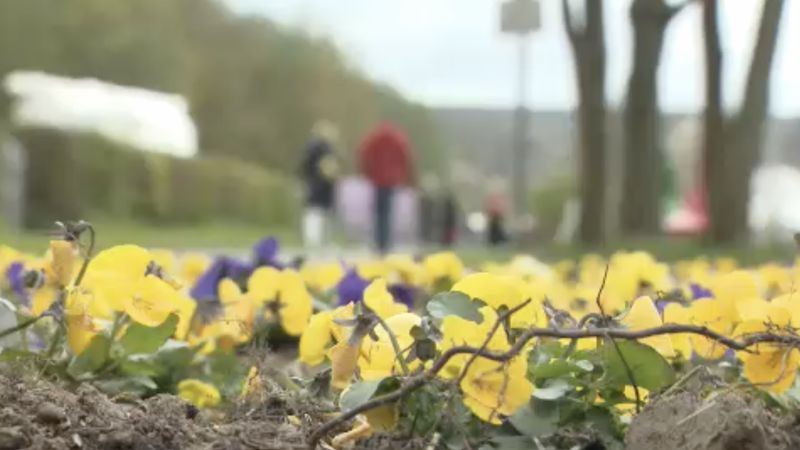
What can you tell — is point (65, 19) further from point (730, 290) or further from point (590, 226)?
point (730, 290)

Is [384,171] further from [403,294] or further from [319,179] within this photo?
[403,294]

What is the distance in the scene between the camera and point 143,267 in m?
1.87

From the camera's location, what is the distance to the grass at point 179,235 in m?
15.6

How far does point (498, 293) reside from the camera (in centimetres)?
164

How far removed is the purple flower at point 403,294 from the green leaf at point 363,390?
69.1 inches

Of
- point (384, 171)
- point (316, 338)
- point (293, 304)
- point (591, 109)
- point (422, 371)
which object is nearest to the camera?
point (422, 371)

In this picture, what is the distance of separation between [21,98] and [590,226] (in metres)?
21.1

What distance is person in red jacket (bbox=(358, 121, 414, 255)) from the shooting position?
612 inches

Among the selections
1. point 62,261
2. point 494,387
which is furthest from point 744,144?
point 494,387

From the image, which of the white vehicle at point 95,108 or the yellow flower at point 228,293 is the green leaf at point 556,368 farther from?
the white vehicle at point 95,108

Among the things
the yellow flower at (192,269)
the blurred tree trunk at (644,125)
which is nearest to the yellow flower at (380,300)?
the yellow flower at (192,269)

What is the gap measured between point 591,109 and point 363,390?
1107 cm

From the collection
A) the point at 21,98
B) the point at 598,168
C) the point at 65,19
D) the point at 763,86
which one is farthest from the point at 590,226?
the point at 65,19

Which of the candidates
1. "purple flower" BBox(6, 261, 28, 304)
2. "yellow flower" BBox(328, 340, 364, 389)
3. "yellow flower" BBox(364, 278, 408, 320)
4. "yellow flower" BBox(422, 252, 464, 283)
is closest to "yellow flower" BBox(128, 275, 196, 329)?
"yellow flower" BBox(364, 278, 408, 320)
